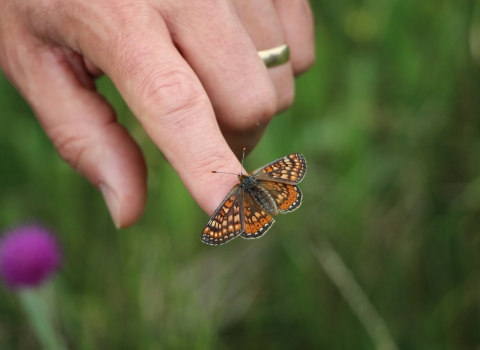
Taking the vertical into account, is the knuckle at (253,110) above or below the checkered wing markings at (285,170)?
above

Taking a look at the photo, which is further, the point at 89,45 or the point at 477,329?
the point at 477,329

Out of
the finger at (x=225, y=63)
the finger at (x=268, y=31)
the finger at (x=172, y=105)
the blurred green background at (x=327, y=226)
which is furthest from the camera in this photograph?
the blurred green background at (x=327, y=226)

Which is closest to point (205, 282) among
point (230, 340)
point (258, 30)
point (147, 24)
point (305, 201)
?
point (230, 340)

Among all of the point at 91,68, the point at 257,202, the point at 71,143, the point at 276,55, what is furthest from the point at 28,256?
the point at 276,55

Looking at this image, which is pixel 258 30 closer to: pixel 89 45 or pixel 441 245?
pixel 89 45

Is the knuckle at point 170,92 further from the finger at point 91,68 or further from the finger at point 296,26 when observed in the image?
the finger at point 296,26

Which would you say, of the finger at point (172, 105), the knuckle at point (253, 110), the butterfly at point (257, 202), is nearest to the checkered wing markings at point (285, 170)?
the butterfly at point (257, 202)

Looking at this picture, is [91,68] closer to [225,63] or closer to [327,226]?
[225,63]
